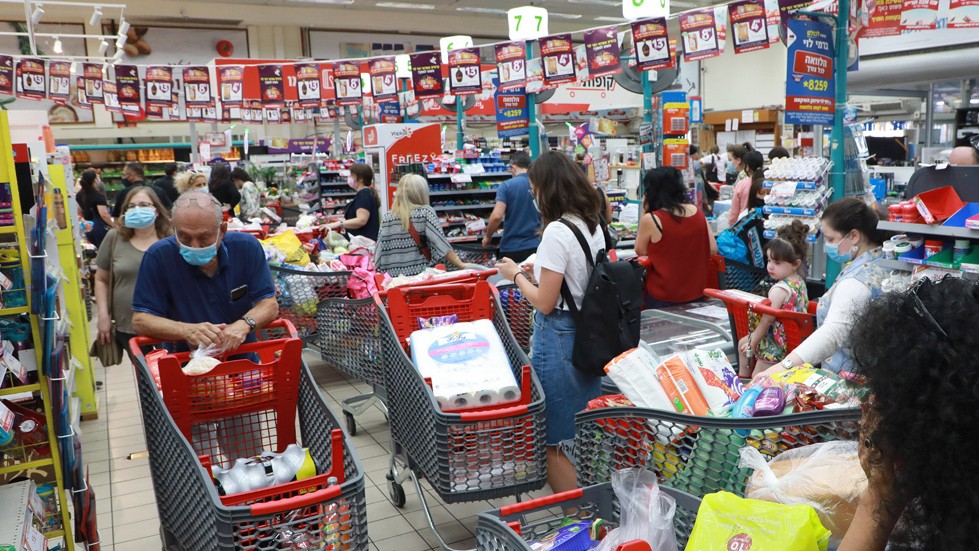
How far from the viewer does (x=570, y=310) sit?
2.98 meters

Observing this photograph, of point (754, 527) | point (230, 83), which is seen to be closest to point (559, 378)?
point (754, 527)

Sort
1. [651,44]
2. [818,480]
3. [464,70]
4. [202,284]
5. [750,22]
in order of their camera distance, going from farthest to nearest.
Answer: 1. [464,70]
2. [651,44]
3. [750,22]
4. [202,284]
5. [818,480]

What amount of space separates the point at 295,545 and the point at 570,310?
144cm

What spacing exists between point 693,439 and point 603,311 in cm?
97

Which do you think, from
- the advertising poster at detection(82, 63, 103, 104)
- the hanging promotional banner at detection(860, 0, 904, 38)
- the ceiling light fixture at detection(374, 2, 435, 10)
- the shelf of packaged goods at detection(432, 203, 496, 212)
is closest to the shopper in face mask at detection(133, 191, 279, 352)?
the hanging promotional banner at detection(860, 0, 904, 38)

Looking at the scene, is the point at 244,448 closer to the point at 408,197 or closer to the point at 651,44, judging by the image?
the point at 408,197

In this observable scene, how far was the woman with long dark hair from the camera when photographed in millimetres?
2926

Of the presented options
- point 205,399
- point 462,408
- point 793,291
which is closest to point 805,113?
point 793,291

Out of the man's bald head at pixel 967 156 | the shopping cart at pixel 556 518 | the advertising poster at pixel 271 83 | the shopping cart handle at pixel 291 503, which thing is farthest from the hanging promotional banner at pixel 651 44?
the advertising poster at pixel 271 83

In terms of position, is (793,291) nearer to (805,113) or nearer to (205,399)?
(805,113)

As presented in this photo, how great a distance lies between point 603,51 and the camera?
7699mm

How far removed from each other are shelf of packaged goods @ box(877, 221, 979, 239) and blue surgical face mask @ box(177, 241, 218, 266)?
2.73 metres

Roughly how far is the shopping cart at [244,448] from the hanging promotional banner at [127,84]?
1159 centimetres

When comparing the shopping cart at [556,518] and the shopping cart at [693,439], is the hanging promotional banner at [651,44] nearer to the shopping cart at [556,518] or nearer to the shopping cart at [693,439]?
the shopping cart at [693,439]
